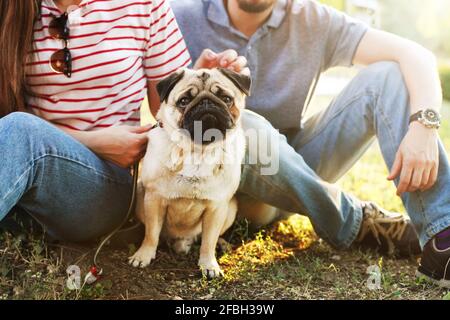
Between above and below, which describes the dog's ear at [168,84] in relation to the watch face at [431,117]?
below

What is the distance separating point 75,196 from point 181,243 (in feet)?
1.67

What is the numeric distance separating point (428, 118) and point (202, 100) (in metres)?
0.76

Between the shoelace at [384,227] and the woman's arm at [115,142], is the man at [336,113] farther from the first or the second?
the woman's arm at [115,142]

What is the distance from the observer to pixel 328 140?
7.27 feet

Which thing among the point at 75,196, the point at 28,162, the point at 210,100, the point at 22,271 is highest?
the point at 210,100

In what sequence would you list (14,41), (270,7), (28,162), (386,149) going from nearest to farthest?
(28,162) → (14,41) → (386,149) → (270,7)

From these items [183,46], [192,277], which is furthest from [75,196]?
[183,46]

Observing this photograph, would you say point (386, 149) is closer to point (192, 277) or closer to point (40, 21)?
point (192, 277)

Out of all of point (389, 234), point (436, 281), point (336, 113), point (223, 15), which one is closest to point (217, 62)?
point (223, 15)

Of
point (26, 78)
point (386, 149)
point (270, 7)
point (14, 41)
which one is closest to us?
point (14, 41)

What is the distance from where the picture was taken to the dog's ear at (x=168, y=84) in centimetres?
179

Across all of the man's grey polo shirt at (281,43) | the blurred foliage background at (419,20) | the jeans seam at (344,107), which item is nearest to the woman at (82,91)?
the man's grey polo shirt at (281,43)

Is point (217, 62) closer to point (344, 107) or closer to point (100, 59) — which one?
point (100, 59)

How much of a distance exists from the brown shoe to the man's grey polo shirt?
531mm
